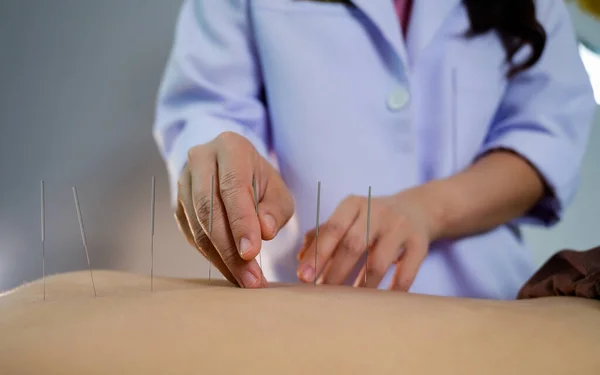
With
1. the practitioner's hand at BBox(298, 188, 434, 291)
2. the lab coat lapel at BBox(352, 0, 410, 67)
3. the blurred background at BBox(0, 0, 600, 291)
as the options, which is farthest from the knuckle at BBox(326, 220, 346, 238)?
the blurred background at BBox(0, 0, 600, 291)

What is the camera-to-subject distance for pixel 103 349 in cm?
40

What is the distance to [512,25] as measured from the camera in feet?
3.43

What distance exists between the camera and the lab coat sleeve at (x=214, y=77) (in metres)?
1.04

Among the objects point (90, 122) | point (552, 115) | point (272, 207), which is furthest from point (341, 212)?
point (90, 122)

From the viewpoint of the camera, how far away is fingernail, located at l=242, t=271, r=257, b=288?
2.08ft

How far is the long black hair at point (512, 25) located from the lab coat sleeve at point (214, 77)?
1.60ft

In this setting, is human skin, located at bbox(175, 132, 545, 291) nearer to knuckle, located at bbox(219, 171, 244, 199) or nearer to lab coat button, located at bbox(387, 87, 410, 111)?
knuckle, located at bbox(219, 171, 244, 199)

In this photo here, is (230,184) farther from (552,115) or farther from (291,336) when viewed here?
(552,115)

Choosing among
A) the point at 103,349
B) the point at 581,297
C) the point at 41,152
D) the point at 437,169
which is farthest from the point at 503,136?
the point at 41,152

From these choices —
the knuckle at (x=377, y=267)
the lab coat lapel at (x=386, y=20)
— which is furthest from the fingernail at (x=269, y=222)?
the lab coat lapel at (x=386, y=20)

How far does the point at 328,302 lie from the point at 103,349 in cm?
22

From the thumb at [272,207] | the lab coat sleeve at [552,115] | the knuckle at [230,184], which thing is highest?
the lab coat sleeve at [552,115]

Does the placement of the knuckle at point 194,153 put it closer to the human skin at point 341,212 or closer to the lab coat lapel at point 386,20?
the human skin at point 341,212

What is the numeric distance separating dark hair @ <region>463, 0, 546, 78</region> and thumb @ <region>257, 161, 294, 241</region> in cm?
54
